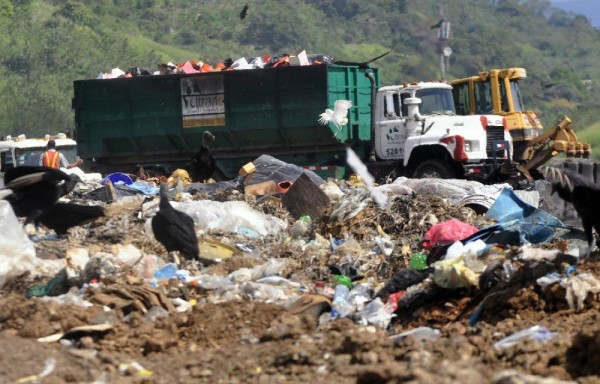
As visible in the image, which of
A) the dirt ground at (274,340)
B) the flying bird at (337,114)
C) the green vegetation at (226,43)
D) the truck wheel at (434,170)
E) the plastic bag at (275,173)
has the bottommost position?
the dirt ground at (274,340)

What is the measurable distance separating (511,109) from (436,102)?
205 cm

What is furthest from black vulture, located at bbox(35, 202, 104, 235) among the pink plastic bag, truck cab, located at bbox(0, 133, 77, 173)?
truck cab, located at bbox(0, 133, 77, 173)

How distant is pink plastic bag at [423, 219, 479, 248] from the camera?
9766mm

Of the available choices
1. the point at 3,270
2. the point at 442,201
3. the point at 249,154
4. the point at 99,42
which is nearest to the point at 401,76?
the point at 99,42

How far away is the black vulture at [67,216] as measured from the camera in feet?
32.6

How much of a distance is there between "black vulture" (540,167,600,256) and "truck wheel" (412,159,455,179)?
7.16 metres

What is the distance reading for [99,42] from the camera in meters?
51.1

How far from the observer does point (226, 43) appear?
184ft

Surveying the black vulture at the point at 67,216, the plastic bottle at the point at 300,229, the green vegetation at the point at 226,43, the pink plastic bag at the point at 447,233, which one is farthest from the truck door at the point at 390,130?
the green vegetation at the point at 226,43

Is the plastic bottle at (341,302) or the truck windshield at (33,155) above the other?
the truck windshield at (33,155)

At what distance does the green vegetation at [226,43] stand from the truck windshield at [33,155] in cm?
2122

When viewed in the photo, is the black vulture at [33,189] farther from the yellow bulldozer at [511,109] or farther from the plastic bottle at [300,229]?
the yellow bulldozer at [511,109]

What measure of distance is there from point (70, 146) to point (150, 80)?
4721 mm

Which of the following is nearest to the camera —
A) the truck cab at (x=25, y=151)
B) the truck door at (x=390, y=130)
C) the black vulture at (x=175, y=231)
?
the black vulture at (x=175, y=231)
